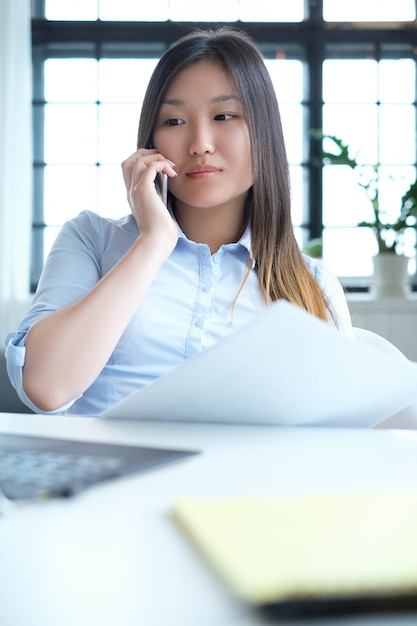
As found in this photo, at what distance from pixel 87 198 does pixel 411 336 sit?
180cm

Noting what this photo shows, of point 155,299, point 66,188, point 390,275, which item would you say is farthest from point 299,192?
point 155,299

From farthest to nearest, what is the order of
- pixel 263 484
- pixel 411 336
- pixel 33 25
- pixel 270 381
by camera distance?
1. pixel 33 25
2. pixel 411 336
3. pixel 270 381
4. pixel 263 484

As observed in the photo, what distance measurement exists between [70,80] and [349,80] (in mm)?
1452

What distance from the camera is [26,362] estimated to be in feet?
3.87

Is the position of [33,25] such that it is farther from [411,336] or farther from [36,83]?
[411,336]

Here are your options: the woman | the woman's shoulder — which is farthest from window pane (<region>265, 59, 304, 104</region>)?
the woman's shoulder

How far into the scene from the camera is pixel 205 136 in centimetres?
149

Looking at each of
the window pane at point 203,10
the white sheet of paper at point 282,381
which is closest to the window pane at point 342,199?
the window pane at point 203,10

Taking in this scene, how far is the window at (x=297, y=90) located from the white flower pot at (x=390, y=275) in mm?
348

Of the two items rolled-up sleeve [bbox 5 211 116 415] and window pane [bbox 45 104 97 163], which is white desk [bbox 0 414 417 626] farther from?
window pane [bbox 45 104 97 163]

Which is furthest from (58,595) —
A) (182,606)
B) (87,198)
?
(87,198)

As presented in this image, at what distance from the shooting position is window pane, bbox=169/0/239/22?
434cm

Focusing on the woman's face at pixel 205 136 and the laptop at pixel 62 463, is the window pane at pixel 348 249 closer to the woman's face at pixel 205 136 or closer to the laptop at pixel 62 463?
the woman's face at pixel 205 136

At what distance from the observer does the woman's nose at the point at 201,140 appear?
148 cm
